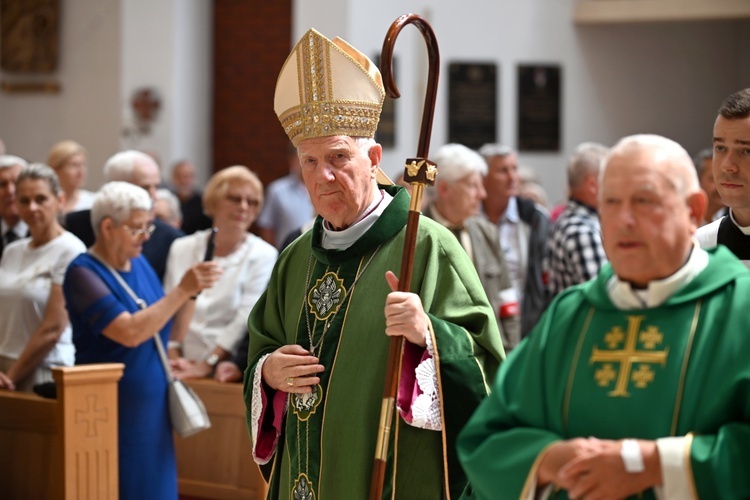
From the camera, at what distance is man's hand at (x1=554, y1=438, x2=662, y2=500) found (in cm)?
233

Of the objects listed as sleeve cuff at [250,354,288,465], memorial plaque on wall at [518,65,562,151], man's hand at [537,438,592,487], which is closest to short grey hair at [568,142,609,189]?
sleeve cuff at [250,354,288,465]

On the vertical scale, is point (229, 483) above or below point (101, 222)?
below

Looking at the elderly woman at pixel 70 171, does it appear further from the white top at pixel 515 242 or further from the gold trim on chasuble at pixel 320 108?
the gold trim on chasuble at pixel 320 108

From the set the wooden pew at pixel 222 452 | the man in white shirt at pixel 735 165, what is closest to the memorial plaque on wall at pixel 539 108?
the wooden pew at pixel 222 452

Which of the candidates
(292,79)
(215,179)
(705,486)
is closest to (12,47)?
(215,179)

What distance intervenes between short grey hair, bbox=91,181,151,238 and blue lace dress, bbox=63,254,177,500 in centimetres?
21

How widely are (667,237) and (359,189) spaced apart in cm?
138

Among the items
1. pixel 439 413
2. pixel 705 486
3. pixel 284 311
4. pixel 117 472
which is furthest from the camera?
pixel 117 472

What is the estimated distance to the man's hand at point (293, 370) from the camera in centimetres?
352

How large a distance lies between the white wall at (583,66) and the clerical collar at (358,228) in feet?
29.0

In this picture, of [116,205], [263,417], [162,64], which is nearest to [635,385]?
[263,417]

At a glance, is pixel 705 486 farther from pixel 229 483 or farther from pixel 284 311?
pixel 229 483

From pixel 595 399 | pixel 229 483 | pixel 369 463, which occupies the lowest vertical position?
pixel 229 483

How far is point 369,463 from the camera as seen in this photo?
348cm
